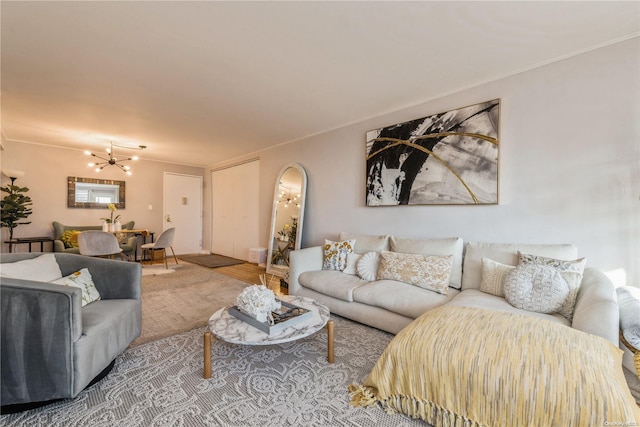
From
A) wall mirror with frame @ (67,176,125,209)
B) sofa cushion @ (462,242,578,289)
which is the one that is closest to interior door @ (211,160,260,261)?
wall mirror with frame @ (67,176,125,209)

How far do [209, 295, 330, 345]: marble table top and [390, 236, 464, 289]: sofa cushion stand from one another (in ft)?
4.04

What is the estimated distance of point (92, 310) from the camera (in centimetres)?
179

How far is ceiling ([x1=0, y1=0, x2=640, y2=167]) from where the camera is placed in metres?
1.80

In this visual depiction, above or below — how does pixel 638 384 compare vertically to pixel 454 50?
below

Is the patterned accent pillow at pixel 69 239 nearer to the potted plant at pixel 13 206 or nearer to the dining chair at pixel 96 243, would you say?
the potted plant at pixel 13 206

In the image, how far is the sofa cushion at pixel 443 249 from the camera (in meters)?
2.59

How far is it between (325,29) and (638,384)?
3.11 meters

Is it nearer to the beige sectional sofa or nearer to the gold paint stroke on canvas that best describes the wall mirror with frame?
→ the beige sectional sofa

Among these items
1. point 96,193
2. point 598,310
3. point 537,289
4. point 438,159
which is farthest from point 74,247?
point 598,310

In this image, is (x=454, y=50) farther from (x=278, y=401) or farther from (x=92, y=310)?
(x=92, y=310)

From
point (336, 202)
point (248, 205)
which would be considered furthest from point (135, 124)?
point (336, 202)

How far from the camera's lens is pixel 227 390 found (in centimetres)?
167

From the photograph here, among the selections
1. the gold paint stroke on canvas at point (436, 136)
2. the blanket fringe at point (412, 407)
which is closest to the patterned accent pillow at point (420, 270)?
the gold paint stroke on canvas at point (436, 136)

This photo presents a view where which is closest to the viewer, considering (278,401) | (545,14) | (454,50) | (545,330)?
(545,330)
